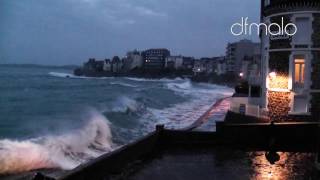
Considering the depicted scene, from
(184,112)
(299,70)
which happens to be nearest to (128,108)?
(184,112)

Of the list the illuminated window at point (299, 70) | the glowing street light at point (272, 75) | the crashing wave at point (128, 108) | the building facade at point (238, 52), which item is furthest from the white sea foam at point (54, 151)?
the building facade at point (238, 52)

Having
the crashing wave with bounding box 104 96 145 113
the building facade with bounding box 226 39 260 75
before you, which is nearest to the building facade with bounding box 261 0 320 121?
the crashing wave with bounding box 104 96 145 113

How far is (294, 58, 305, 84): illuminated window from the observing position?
19.9 meters

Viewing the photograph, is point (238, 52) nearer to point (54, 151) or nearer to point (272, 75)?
point (272, 75)

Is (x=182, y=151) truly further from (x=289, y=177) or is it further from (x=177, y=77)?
(x=177, y=77)

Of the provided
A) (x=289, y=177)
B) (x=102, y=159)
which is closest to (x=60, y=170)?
(x=102, y=159)

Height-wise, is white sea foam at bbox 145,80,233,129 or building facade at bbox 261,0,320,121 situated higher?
building facade at bbox 261,0,320,121

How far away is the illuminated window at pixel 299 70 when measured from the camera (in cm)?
1991

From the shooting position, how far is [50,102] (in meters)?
55.0

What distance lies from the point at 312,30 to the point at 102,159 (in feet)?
38.5

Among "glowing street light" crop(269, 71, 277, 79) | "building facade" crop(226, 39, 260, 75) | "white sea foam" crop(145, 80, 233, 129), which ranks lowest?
"white sea foam" crop(145, 80, 233, 129)

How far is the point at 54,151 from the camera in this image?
20906 mm

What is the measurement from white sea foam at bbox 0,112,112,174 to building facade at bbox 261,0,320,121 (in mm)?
8210

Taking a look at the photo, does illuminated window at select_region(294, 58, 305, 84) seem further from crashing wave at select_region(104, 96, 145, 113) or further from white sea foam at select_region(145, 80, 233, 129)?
→ crashing wave at select_region(104, 96, 145, 113)
